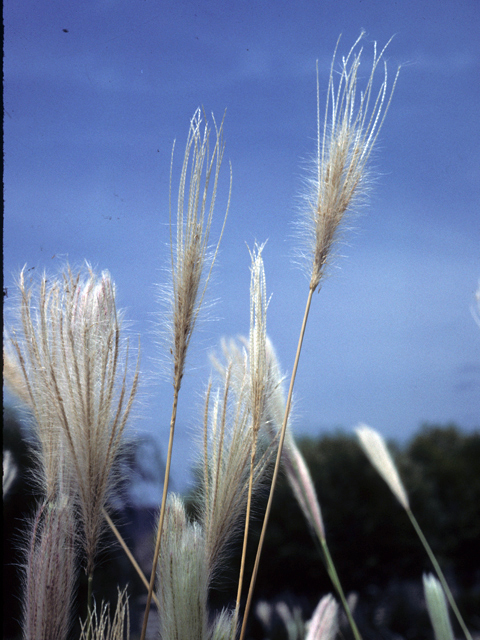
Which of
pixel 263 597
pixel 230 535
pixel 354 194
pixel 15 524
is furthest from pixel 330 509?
pixel 354 194

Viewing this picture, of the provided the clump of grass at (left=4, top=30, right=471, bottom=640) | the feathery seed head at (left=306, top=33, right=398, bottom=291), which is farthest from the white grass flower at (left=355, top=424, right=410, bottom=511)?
the feathery seed head at (left=306, top=33, right=398, bottom=291)

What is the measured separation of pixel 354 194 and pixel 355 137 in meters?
0.08

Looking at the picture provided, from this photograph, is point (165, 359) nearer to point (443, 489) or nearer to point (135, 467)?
point (135, 467)

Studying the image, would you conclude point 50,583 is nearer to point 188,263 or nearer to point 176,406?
point 176,406

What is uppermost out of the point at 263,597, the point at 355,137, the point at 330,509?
the point at 355,137

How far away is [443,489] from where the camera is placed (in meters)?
1.77

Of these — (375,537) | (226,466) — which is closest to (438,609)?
(226,466)

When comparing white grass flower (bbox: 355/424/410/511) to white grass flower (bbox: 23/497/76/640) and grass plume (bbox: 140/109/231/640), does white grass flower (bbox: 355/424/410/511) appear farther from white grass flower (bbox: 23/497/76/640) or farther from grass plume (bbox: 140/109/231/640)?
white grass flower (bbox: 23/497/76/640)

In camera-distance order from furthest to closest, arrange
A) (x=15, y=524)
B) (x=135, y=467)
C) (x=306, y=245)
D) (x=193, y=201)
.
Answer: (x=15, y=524) < (x=135, y=467) < (x=306, y=245) < (x=193, y=201)

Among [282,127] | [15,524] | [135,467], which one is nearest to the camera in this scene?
[282,127]

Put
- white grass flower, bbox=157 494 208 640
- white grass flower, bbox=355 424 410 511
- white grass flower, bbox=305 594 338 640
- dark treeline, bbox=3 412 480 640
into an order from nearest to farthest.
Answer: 1. white grass flower, bbox=157 494 208 640
2. white grass flower, bbox=305 594 338 640
3. white grass flower, bbox=355 424 410 511
4. dark treeline, bbox=3 412 480 640

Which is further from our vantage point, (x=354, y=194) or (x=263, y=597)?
(x=263, y=597)

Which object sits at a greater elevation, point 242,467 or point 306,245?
point 306,245

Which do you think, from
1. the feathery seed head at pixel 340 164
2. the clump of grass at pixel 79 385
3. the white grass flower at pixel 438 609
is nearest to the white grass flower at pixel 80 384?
the clump of grass at pixel 79 385
